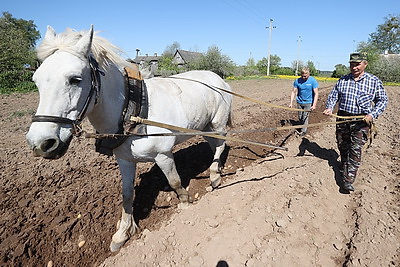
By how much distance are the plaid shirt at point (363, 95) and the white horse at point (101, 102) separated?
207cm

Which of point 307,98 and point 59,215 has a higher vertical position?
point 307,98

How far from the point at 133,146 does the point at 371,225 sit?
307 cm

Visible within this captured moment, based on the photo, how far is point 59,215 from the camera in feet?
11.4

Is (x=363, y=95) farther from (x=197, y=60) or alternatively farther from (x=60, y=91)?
(x=197, y=60)

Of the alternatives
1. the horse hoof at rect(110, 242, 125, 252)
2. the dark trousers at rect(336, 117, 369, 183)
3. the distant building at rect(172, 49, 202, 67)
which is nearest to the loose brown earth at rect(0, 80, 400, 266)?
the horse hoof at rect(110, 242, 125, 252)

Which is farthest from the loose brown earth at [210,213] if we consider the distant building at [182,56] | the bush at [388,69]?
the distant building at [182,56]

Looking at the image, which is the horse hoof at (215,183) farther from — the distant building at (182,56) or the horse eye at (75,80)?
the distant building at (182,56)

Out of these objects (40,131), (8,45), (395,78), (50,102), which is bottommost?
(395,78)

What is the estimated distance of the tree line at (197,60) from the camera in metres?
20.1

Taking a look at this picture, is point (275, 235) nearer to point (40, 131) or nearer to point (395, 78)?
point (40, 131)

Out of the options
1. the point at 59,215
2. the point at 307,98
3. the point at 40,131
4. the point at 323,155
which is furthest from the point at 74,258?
the point at 307,98

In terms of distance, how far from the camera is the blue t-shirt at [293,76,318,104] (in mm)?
6634

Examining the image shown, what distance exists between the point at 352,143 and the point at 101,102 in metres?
3.61

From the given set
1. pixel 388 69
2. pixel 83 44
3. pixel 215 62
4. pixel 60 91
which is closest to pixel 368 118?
pixel 83 44
